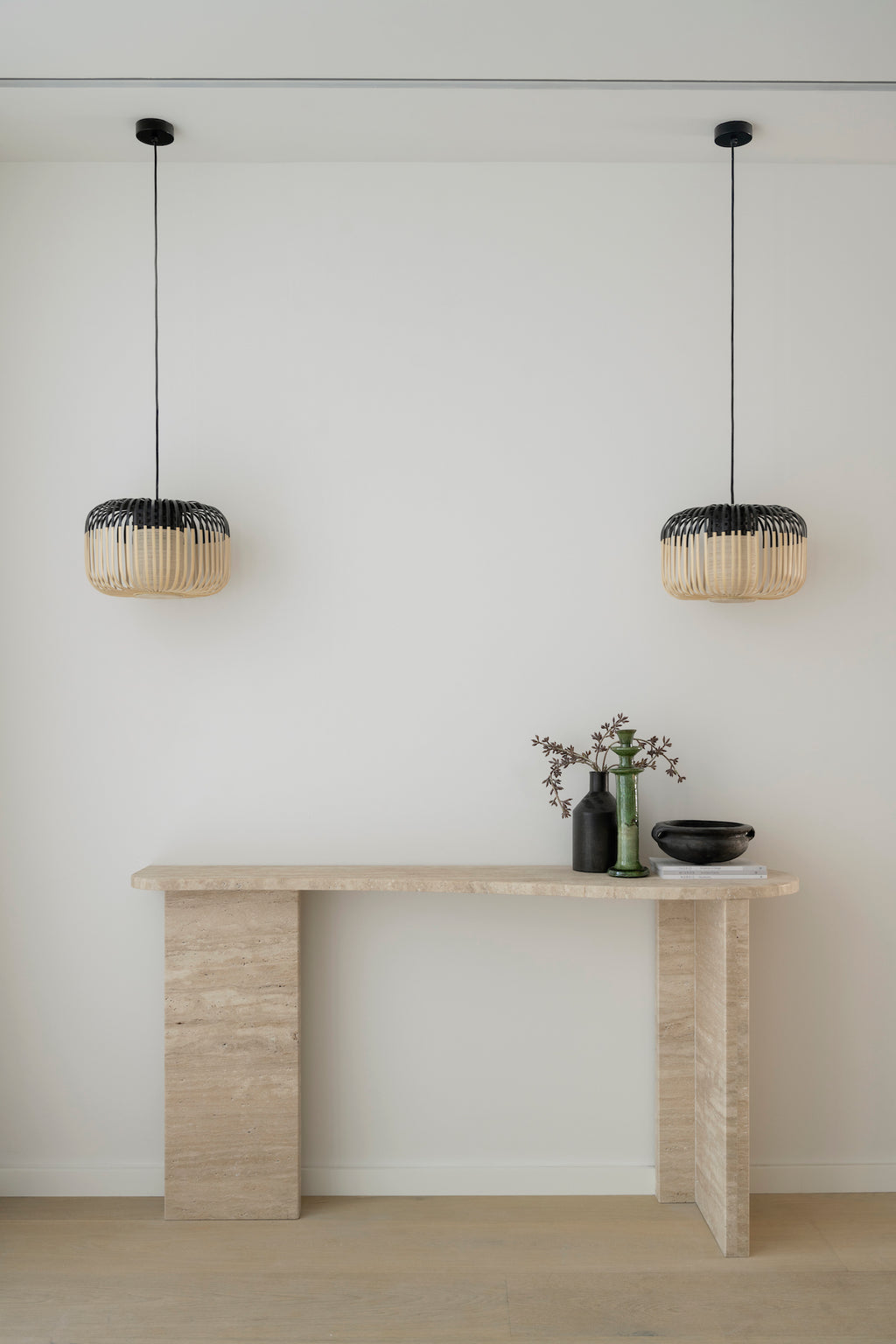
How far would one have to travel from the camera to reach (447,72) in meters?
2.30

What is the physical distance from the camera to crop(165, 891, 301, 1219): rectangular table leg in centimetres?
257

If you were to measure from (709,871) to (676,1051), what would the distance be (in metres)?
0.58

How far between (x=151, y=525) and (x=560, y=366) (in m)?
1.22

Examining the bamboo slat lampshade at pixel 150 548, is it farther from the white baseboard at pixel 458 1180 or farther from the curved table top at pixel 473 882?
the white baseboard at pixel 458 1180

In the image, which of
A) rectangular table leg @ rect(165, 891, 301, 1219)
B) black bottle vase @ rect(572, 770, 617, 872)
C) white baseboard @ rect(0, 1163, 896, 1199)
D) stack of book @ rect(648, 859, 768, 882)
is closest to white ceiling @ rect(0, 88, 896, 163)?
black bottle vase @ rect(572, 770, 617, 872)

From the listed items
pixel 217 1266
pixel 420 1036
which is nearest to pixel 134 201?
pixel 420 1036

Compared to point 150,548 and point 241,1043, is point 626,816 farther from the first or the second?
point 150,548

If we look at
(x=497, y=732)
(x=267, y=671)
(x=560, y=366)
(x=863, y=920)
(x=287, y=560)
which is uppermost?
(x=560, y=366)

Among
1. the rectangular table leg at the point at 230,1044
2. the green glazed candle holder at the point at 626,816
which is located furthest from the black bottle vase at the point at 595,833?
the rectangular table leg at the point at 230,1044

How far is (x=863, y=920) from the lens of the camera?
2.76 m

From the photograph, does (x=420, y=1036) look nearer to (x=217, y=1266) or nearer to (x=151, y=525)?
(x=217, y=1266)

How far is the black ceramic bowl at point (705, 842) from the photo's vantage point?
245 cm

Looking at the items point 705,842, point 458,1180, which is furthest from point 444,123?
point 458,1180

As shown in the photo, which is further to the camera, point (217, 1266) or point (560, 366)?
point (560, 366)
